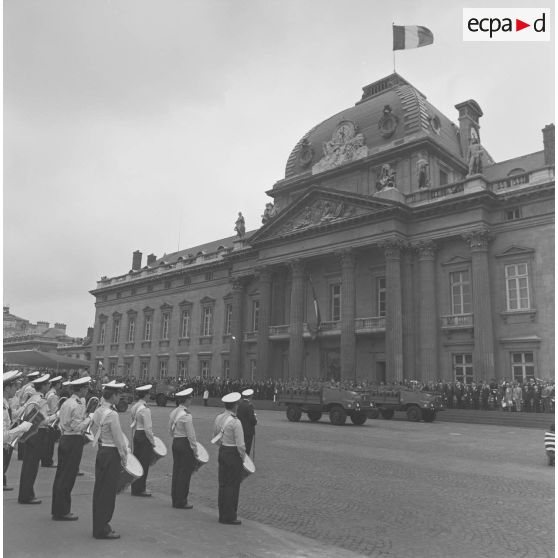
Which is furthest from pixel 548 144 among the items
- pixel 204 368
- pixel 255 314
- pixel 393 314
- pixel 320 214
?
pixel 204 368

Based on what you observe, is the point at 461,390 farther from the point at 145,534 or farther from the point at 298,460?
the point at 145,534

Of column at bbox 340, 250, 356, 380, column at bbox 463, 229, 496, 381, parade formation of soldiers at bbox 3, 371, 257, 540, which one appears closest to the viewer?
parade formation of soldiers at bbox 3, 371, 257, 540

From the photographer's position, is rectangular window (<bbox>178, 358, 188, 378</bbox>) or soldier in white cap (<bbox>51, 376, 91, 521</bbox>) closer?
soldier in white cap (<bbox>51, 376, 91, 521</bbox>)

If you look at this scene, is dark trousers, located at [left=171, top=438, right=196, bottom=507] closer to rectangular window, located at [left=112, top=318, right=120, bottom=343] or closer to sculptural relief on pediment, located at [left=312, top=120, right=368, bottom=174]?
sculptural relief on pediment, located at [left=312, top=120, right=368, bottom=174]

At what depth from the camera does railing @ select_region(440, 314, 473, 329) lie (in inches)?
1265

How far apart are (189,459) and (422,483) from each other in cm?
475

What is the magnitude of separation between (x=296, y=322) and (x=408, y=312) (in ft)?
28.4

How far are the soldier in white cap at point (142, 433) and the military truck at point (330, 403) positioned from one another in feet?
47.0

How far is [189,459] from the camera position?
848 cm

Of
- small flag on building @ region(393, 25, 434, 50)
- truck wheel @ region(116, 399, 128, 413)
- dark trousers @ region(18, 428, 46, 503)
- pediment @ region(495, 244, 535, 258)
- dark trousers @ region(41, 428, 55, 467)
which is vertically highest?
small flag on building @ region(393, 25, 434, 50)

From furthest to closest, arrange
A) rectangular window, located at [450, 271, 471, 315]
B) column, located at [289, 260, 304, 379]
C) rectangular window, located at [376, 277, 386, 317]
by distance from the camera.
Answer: column, located at [289, 260, 304, 379], rectangular window, located at [376, 277, 386, 317], rectangular window, located at [450, 271, 471, 315]

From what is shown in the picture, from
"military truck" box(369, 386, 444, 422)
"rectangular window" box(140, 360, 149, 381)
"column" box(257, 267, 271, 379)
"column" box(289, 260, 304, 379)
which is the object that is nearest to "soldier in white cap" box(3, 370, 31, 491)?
"military truck" box(369, 386, 444, 422)

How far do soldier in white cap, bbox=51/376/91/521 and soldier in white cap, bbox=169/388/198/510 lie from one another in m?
1.38

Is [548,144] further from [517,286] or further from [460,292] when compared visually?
[460,292]
